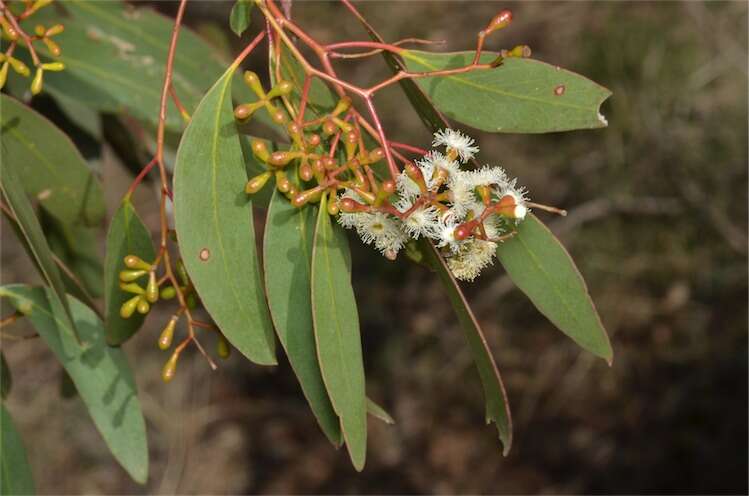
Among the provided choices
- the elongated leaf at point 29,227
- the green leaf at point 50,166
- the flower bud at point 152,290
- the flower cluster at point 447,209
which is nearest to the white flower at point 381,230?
the flower cluster at point 447,209

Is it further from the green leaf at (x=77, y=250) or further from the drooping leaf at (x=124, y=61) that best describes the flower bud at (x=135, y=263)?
the green leaf at (x=77, y=250)

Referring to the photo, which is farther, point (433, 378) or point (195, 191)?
point (433, 378)

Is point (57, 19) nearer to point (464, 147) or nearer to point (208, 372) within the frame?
point (464, 147)

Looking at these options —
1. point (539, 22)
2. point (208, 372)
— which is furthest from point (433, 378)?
point (539, 22)

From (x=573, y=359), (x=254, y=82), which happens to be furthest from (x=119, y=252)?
(x=573, y=359)

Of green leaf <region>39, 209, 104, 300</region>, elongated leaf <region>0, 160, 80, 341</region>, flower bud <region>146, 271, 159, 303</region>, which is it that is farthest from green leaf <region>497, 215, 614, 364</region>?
green leaf <region>39, 209, 104, 300</region>

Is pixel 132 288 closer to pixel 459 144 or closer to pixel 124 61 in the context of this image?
pixel 459 144

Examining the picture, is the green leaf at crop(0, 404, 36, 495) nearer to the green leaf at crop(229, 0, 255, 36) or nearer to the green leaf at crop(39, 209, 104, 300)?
the green leaf at crop(39, 209, 104, 300)
